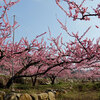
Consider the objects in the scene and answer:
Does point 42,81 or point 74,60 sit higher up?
point 74,60

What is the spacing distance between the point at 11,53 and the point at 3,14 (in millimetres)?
2540

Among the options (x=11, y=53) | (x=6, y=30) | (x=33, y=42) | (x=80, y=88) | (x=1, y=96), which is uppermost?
(x=6, y=30)

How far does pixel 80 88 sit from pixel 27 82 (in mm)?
7316

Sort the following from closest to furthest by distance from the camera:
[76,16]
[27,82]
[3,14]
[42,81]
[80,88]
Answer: [76,16] < [3,14] < [80,88] < [27,82] < [42,81]

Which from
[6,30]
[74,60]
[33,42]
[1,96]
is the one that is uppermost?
[6,30]

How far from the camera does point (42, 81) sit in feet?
68.5

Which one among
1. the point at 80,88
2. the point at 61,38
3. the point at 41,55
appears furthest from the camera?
the point at 80,88

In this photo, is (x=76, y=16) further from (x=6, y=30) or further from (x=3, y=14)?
(x=6, y=30)

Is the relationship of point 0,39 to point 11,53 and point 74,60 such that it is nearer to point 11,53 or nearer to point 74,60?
point 11,53

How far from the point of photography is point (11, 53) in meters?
8.95

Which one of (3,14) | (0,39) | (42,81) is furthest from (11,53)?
(42,81)

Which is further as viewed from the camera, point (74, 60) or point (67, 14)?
point (74, 60)

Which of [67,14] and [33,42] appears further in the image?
[33,42]

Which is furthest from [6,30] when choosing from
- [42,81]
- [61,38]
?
[42,81]
